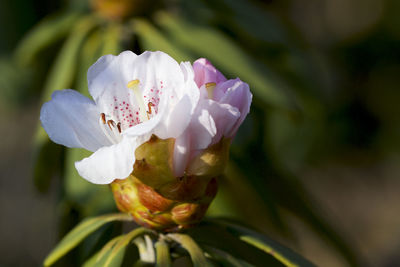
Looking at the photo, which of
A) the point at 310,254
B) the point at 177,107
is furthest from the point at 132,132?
the point at 310,254

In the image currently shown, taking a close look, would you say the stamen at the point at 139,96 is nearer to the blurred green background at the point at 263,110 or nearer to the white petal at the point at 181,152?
the white petal at the point at 181,152

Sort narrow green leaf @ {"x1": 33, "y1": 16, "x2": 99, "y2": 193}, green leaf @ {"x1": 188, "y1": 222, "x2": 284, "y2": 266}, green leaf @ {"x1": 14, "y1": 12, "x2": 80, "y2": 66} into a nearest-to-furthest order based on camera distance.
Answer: green leaf @ {"x1": 188, "y1": 222, "x2": 284, "y2": 266} < narrow green leaf @ {"x1": 33, "y1": 16, "x2": 99, "y2": 193} < green leaf @ {"x1": 14, "y1": 12, "x2": 80, "y2": 66}

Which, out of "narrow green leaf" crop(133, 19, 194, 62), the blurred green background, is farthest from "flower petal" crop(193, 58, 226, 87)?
"narrow green leaf" crop(133, 19, 194, 62)

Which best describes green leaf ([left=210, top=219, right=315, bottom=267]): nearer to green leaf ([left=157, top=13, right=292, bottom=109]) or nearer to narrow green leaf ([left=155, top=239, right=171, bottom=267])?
narrow green leaf ([left=155, top=239, right=171, bottom=267])

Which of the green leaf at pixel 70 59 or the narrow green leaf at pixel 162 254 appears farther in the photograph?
the green leaf at pixel 70 59

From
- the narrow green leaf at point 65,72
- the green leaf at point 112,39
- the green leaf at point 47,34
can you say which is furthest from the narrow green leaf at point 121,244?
the green leaf at point 47,34

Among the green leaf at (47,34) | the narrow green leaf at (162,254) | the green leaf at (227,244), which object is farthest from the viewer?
the green leaf at (47,34)

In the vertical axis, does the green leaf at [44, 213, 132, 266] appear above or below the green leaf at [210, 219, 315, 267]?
below
